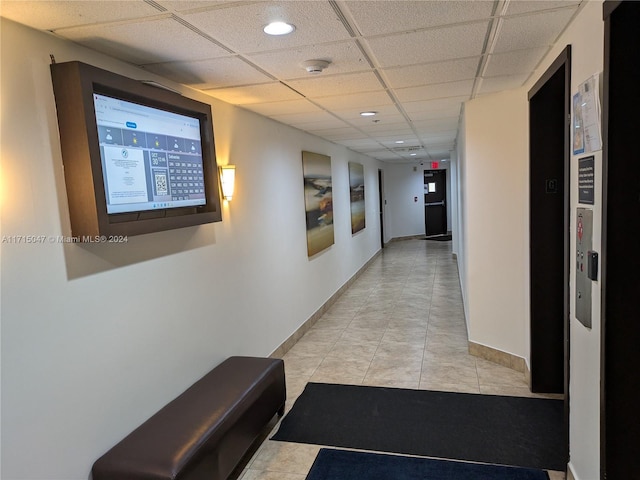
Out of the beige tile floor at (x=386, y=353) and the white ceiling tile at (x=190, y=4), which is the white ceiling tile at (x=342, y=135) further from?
the white ceiling tile at (x=190, y=4)

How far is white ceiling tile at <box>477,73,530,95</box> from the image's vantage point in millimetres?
3104

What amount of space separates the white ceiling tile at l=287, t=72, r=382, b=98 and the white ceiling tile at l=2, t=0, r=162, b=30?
4.20ft

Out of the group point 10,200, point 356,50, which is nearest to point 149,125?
point 10,200

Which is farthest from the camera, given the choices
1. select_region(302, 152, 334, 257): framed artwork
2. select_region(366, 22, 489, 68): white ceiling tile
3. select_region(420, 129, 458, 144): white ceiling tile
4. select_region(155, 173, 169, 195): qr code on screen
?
Answer: select_region(420, 129, 458, 144): white ceiling tile

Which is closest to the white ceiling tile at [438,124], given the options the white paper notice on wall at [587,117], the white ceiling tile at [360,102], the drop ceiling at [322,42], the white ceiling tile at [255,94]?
the white ceiling tile at [360,102]

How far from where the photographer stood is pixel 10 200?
1.71 m

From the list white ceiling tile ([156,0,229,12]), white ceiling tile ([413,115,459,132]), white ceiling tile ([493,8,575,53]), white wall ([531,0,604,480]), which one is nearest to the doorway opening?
white ceiling tile ([413,115,459,132])

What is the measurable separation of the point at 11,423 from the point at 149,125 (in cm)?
147

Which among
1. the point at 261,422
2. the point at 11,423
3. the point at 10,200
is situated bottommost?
the point at 261,422

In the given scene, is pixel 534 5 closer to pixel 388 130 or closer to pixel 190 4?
pixel 190 4

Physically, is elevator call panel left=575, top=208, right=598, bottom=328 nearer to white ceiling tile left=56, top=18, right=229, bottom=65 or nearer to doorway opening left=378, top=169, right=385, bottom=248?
white ceiling tile left=56, top=18, right=229, bottom=65

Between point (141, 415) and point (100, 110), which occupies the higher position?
point (100, 110)

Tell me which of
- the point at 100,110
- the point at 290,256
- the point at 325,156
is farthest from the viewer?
the point at 325,156

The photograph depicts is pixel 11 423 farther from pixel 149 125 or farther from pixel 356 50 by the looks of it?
pixel 356 50
